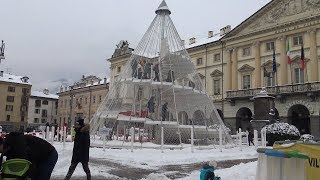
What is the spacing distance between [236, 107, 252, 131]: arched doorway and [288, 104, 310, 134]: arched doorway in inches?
215

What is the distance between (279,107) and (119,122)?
81.4 feet

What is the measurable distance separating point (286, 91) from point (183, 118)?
22.3 metres

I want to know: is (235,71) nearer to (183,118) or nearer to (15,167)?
(183,118)

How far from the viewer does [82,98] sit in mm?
75062

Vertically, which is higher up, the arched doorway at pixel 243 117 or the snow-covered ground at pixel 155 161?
the arched doorway at pixel 243 117

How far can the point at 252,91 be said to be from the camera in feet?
138

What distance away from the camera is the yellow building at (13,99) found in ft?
254

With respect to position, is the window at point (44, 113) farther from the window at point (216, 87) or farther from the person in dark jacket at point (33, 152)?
the person in dark jacket at point (33, 152)

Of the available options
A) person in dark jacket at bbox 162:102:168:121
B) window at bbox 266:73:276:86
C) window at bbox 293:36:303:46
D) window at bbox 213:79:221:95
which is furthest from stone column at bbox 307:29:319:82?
person in dark jacket at bbox 162:102:168:121

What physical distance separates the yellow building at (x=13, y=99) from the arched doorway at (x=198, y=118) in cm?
6589

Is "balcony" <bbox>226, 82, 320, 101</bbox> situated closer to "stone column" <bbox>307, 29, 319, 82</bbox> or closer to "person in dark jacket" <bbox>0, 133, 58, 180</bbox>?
"stone column" <bbox>307, 29, 319, 82</bbox>

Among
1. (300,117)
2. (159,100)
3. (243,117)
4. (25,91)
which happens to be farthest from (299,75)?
(25,91)

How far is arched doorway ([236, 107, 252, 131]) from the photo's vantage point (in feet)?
143

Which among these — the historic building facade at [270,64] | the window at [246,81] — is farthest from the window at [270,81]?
the window at [246,81]
